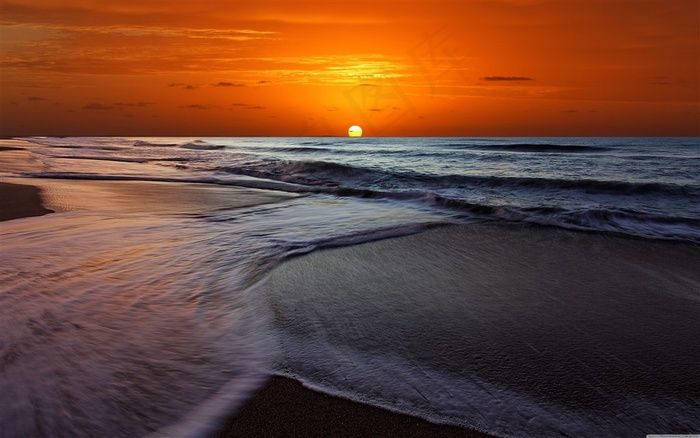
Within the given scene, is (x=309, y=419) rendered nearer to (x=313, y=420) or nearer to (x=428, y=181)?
(x=313, y=420)

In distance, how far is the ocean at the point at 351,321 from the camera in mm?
2434

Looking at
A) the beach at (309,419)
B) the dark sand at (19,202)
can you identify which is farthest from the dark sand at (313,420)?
the dark sand at (19,202)

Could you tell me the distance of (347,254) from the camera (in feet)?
18.9

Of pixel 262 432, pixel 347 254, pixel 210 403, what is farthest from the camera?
pixel 347 254

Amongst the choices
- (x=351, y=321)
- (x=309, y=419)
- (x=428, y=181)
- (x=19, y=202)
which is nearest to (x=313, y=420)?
(x=309, y=419)

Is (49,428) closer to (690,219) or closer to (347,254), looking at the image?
(347,254)

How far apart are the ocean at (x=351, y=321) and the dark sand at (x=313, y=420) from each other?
10 centimetres

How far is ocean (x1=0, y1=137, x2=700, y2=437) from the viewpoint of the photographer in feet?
7.98

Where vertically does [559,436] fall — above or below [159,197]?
below

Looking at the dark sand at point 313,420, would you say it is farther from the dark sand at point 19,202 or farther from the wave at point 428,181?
the wave at point 428,181

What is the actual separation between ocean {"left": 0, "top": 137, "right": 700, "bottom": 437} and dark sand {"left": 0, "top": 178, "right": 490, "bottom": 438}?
10 cm

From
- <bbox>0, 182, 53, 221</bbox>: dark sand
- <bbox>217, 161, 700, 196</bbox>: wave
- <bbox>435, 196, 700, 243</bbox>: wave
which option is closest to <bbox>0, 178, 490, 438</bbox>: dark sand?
<bbox>435, 196, 700, 243</bbox>: wave

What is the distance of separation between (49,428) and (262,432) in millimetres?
1080

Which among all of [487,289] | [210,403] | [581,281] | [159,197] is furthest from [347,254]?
[159,197]
